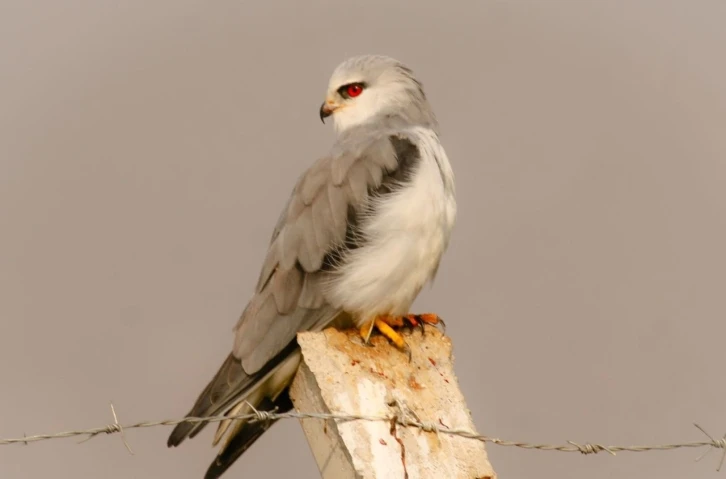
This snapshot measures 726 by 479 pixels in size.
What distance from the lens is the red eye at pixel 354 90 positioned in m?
5.25

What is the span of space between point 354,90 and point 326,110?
0.20 metres

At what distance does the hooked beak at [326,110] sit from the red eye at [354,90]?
0.12 meters

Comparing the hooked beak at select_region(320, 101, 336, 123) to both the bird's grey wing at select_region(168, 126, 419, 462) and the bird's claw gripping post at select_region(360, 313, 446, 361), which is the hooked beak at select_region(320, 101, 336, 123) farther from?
the bird's claw gripping post at select_region(360, 313, 446, 361)

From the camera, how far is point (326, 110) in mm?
5352

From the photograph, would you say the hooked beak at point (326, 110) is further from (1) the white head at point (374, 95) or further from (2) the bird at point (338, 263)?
(2) the bird at point (338, 263)

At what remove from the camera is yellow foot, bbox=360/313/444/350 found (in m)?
3.89

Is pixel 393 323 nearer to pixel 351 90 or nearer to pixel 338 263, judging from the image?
pixel 338 263

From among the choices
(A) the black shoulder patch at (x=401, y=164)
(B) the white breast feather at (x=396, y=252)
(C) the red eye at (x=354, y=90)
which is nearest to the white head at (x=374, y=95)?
(C) the red eye at (x=354, y=90)

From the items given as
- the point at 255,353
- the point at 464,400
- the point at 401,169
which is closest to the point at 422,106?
the point at 401,169

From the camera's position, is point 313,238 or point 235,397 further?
point 313,238

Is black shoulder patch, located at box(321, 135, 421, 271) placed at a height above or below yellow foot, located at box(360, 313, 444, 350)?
above

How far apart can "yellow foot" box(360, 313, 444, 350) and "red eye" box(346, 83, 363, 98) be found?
154 cm

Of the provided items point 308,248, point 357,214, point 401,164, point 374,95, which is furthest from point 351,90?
point 308,248

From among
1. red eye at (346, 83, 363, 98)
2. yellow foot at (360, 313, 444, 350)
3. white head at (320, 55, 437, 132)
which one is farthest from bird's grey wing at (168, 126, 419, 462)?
red eye at (346, 83, 363, 98)
